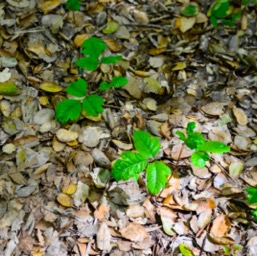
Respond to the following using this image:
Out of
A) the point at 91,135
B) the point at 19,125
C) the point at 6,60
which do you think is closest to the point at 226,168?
the point at 91,135

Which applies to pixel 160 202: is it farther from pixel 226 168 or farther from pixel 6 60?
pixel 6 60

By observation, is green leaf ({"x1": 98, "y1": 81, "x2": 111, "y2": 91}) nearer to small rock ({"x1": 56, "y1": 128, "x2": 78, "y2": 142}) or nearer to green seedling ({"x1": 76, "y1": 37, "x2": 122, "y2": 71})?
green seedling ({"x1": 76, "y1": 37, "x2": 122, "y2": 71})

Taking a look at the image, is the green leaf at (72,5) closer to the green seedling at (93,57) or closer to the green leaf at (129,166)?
the green seedling at (93,57)

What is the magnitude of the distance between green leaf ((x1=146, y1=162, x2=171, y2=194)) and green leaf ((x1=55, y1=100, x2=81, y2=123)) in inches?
19.6

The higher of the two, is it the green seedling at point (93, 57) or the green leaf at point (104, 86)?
the green seedling at point (93, 57)

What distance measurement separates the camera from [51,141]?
7.34ft

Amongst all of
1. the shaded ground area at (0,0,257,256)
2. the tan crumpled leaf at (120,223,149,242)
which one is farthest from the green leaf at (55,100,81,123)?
the tan crumpled leaf at (120,223,149,242)

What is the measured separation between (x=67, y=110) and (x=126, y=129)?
1.14 ft

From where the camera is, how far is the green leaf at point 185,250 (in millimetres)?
1976

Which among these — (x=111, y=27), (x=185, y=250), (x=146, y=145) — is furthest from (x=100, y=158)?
(x=111, y=27)

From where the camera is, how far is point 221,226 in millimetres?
2064

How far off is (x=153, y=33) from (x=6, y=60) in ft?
3.03

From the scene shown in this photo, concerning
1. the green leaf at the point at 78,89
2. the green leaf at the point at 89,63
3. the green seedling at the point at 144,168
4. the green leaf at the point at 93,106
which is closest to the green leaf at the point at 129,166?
the green seedling at the point at 144,168

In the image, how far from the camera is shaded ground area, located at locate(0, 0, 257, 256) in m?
2.01
